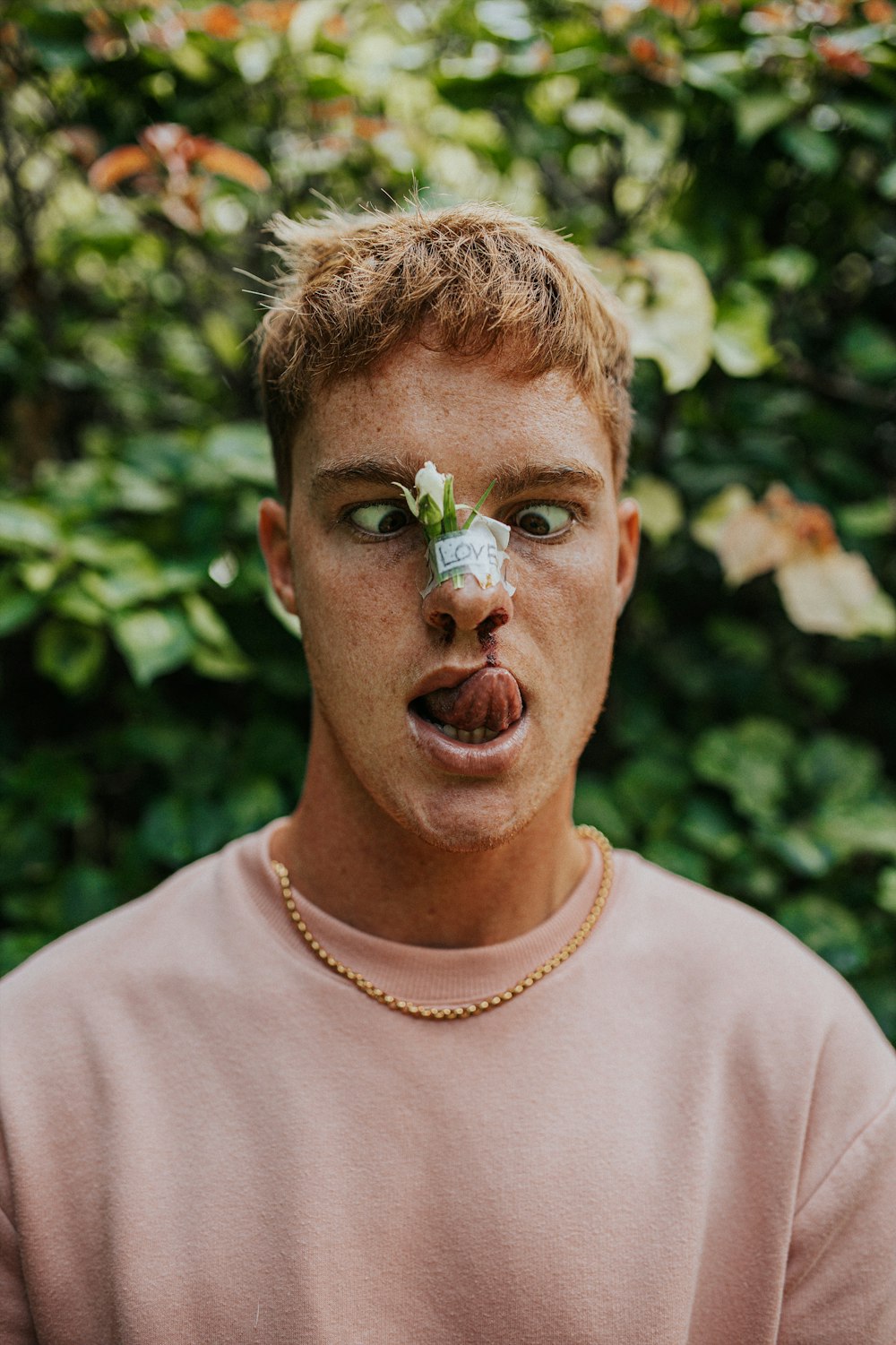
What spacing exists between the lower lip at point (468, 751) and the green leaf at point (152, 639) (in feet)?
2.42

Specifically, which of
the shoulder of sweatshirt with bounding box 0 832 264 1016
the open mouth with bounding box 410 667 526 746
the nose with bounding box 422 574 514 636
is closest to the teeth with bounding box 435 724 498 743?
the open mouth with bounding box 410 667 526 746

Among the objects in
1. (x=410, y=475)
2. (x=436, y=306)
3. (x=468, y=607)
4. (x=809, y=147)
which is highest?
(x=809, y=147)

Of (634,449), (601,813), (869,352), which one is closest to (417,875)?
(601,813)

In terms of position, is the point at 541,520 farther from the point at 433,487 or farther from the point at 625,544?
the point at 625,544

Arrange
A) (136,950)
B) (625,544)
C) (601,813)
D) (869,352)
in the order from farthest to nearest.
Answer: (869,352) < (601,813) < (625,544) < (136,950)

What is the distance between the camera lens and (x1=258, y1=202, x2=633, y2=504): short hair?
1.26 metres

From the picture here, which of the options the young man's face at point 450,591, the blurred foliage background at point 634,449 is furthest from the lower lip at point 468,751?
the blurred foliage background at point 634,449

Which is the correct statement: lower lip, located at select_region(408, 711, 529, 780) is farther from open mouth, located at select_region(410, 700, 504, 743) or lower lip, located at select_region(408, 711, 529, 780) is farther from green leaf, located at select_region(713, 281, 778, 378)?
green leaf, located at select_region(713, 281, 778, 378)

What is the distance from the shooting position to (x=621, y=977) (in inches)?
56.1

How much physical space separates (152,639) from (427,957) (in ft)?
2.75

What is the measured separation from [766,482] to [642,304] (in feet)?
1.65

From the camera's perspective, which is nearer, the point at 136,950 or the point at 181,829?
the point at 136,950

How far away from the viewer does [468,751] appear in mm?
1221

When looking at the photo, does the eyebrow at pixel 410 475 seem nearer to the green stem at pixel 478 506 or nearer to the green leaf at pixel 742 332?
the green stem at pixel 478 506
